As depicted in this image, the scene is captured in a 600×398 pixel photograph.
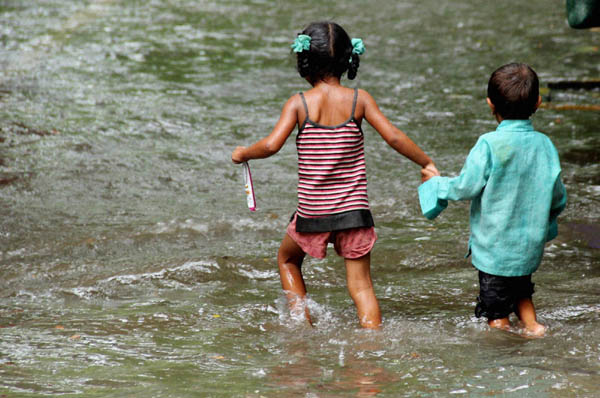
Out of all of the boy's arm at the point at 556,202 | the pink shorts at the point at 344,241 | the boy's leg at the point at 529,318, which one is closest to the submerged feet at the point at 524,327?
the boy's leg at the point at 529,318

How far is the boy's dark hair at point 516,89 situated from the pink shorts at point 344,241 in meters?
0.89

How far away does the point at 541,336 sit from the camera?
12.9 feet

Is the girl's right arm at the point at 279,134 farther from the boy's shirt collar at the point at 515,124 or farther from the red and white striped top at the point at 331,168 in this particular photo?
the boy's shirt collar at the point at 515,124

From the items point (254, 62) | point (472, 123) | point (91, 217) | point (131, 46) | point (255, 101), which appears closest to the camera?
point (91, 217)

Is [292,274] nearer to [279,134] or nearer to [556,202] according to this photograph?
[279,134]

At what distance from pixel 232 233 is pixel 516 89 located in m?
2.91

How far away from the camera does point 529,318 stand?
13.2 ft

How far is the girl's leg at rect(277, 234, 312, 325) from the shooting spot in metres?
4.36

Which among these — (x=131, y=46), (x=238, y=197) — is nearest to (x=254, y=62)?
(x=131, y=46)

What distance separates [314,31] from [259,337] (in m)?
1.54

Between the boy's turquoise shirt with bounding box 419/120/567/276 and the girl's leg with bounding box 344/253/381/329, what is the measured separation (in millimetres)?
484

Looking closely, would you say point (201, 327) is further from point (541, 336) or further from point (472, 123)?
point (472, 123)

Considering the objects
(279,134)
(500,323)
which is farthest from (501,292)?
(279,134)

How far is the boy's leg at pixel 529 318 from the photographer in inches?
156
